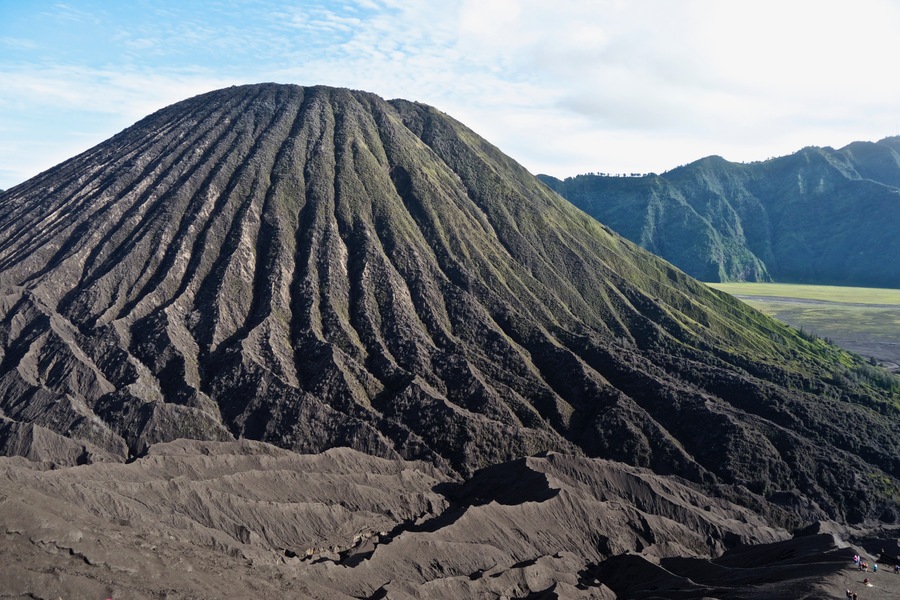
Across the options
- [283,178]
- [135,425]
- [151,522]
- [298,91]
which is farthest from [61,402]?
[298,91]

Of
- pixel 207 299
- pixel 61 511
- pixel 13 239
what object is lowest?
pixel 61 511

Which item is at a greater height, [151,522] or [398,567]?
[151,522]

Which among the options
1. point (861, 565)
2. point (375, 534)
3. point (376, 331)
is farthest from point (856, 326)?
point (375, 534)

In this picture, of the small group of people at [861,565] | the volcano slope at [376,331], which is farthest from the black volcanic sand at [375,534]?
the volcano slope at [376,331]

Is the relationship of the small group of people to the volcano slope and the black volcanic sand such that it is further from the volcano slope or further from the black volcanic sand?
the volcano slope

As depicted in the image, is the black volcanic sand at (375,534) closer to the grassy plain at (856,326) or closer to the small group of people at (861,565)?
the small group of people at (861,565)

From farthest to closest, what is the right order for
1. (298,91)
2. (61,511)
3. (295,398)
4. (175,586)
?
(298,91) < (295,398) < (61,511) < (175,586)

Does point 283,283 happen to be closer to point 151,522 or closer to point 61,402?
point 61,402

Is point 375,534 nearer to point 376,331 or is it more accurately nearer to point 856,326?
point 376,331
